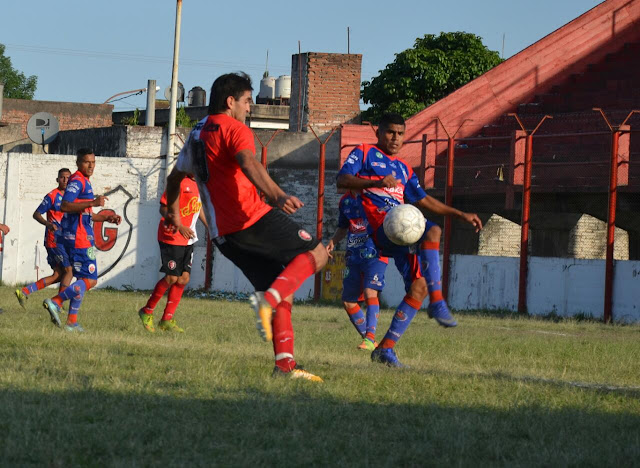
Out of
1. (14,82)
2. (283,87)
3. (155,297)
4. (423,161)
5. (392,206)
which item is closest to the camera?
(392,206)

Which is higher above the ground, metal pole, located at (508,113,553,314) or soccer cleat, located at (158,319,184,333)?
metal pole, located at (508,113,553,314)

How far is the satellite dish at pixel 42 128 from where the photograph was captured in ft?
107

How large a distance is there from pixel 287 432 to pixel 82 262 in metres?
7.39

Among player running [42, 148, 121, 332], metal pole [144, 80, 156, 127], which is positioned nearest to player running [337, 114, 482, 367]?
player running [42, 148, 121, 332]

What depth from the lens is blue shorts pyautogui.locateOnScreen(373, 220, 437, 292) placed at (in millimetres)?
8038

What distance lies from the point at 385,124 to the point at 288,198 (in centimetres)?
300

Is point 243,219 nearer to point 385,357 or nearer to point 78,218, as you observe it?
point 385,357

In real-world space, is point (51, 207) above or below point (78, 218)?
above

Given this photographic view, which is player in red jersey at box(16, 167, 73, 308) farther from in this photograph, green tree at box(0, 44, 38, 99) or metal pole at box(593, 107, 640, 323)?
green tree at box(0, 44, 38, 99)

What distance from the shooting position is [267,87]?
64750 mm

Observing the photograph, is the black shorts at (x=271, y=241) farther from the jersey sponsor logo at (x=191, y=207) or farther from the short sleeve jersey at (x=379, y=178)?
the jersey sponsor logo at (x=191, y=207)

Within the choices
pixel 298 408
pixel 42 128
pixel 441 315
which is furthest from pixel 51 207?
pixel 42 128

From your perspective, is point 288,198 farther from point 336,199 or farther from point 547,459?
point 336,199

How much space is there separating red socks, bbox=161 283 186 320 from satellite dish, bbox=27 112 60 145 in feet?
71.9
